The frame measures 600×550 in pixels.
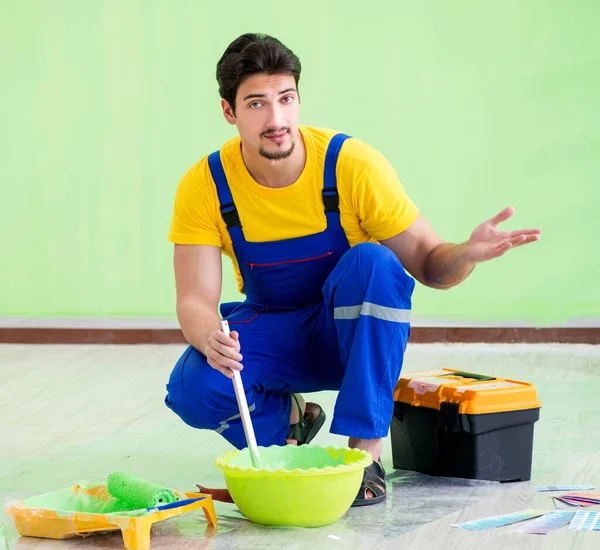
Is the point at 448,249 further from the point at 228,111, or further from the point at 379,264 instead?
the point at 228,111

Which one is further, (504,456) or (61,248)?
(61,248)

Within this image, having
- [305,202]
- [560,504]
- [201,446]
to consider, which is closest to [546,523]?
[560,504]

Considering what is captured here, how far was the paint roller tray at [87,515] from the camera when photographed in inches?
77.7

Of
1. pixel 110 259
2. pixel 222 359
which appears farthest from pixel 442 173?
pixel 222 359

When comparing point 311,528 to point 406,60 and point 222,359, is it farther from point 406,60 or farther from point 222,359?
point 406,60

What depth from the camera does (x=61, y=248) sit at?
5.33 meters

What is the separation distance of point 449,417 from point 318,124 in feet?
9.55

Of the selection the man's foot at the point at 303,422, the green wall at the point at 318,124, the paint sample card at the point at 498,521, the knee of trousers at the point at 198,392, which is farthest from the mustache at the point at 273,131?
the green wall at the point at 318,124

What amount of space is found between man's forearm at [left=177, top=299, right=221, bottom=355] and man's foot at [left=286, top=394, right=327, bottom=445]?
1.18 feet

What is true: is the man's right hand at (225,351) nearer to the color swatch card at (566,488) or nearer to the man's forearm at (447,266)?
the man's forearm at (447,266)

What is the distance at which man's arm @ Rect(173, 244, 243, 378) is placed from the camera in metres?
2.44

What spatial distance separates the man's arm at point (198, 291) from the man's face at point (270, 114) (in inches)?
11.2

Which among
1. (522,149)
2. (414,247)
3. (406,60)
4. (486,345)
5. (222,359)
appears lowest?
(486,345)

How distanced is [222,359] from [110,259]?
3.23 m
